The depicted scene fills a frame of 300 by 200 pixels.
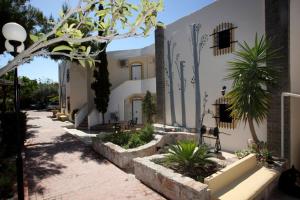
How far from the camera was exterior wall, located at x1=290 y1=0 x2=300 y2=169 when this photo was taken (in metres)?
8.41

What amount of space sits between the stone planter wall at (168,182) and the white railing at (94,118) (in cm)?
1229

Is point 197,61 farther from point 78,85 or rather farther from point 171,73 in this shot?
point 78,85

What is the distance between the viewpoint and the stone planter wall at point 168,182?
533 centimetres

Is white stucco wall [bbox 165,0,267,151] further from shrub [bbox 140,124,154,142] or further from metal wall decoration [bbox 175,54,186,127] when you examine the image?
shrub [bbox 140,124,154,142]

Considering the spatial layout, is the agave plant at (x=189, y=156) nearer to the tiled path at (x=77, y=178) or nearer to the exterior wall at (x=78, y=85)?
the tiled path at (x=77, y=178)

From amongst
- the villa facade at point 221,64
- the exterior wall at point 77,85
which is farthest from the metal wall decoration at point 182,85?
the exterior wall at point 77,85

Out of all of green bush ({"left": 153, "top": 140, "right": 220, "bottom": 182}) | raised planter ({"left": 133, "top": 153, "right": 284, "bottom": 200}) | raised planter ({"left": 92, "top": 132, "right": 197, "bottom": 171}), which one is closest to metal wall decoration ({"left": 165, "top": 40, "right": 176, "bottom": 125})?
raised planter ({"left": 92, "top": 132, "right": 197, "bottom": 171})

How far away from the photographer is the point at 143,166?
7.27 meters

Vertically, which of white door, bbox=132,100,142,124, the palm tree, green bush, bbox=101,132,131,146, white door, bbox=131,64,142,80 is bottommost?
green bush, bbox=101,132,131,146

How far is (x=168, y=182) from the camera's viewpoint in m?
6.16

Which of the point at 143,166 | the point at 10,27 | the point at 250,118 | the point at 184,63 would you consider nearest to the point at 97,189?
the point at 143,166

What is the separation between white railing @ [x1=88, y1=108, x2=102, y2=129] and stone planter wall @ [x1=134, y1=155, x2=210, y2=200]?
12289 millimetres

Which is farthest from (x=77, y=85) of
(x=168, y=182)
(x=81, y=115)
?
(x=168, y=182)

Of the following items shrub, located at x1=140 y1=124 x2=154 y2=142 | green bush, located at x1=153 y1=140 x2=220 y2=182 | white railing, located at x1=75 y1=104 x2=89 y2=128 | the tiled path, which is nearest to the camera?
the tiled path
